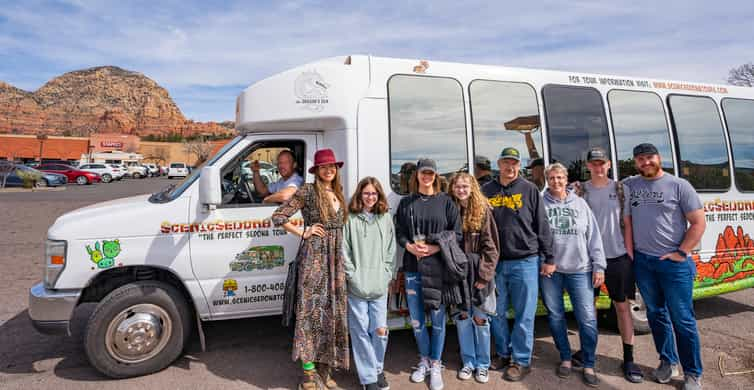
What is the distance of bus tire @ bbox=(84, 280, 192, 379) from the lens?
376cm

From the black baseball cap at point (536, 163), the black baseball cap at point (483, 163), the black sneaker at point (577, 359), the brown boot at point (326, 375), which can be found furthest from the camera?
the black baseball cap at point (536, 163)

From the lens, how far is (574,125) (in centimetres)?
477

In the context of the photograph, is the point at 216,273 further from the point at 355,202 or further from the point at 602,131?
the point at 602,131

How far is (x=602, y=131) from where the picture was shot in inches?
190

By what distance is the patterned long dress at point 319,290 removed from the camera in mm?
3514

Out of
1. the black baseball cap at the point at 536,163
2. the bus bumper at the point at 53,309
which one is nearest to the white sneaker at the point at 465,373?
the black baseball cap at the point at 536,163

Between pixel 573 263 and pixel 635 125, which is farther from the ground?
pixel 635 125

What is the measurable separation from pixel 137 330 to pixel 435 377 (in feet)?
8.97

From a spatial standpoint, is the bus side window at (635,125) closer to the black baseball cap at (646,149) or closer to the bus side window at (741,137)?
the bus side window at (741,137)

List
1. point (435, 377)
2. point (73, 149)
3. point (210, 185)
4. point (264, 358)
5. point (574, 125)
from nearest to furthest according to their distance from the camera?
point (210, 185) < point (435, 377) < point (264, 358) < point (574, 125) < point (73, 149)

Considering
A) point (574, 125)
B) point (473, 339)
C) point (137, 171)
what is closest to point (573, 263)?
point (473, 339)

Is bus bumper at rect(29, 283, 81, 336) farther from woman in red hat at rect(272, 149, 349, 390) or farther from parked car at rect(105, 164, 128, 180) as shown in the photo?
parked car at rect(105, 164, 128, 180)

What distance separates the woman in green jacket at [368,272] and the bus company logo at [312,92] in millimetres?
1030

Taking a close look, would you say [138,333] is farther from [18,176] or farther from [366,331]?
[18,176]
